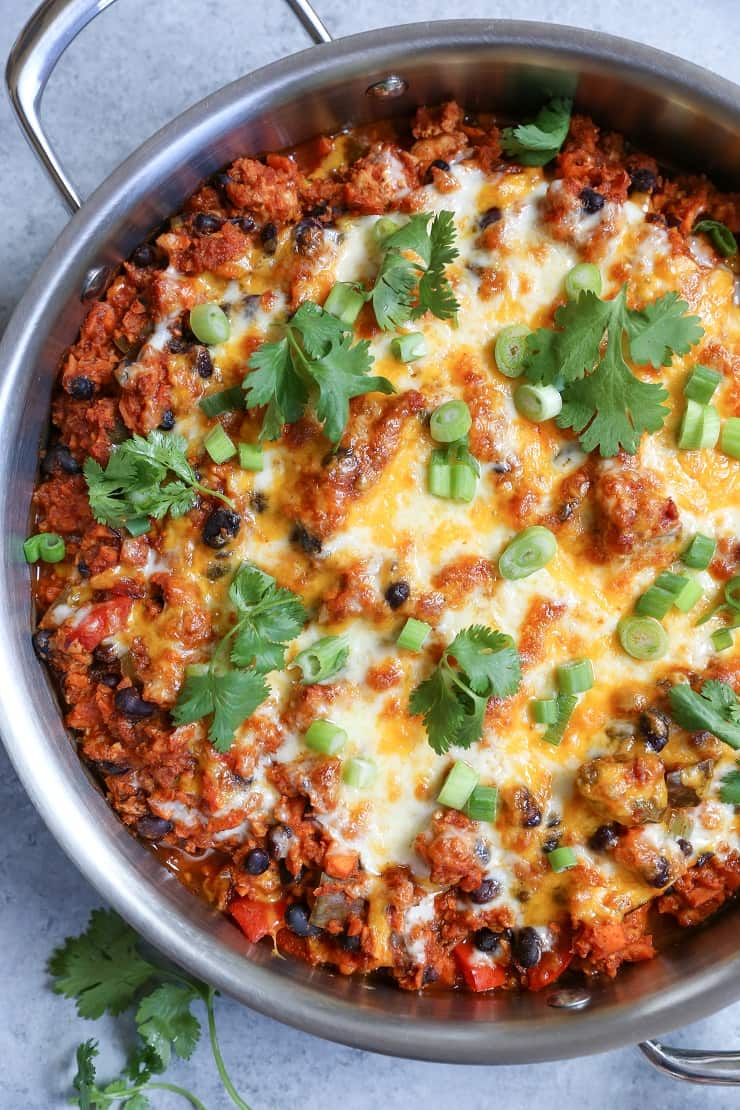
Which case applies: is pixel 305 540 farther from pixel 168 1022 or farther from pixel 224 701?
pixel 168 1022


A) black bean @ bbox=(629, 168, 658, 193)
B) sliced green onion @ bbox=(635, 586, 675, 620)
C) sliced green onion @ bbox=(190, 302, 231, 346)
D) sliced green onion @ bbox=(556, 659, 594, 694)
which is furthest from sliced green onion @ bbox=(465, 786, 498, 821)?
black bean @ bbox=(629, 168, 658, 193)

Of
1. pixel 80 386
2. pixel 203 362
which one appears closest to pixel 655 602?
pixel 203 362

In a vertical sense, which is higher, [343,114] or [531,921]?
[343,114]

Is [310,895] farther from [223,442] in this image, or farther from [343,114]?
[343,114]

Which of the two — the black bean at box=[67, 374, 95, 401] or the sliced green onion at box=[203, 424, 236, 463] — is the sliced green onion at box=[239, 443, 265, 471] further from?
the black bean at box=[67, 374, 95, 401]

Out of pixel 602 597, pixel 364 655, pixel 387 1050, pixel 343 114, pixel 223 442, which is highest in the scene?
pixel 343 114

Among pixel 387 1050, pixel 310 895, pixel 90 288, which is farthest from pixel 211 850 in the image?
pixel 90 288

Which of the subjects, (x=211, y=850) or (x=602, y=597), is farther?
(x=211, y=850)
